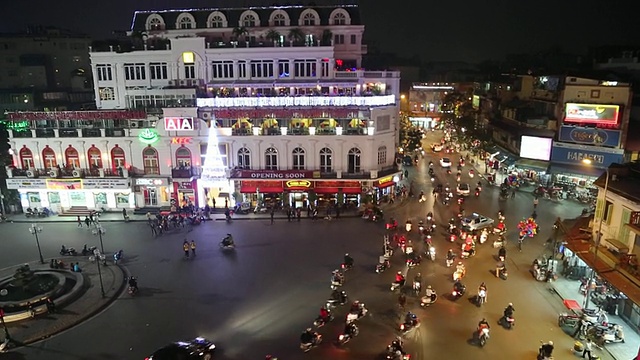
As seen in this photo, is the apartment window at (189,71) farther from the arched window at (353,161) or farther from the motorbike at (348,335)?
the motorbike at (348,335)

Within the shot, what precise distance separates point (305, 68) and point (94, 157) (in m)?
23.6

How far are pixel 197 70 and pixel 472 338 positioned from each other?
1530 inches

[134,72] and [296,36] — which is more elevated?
[296,36]

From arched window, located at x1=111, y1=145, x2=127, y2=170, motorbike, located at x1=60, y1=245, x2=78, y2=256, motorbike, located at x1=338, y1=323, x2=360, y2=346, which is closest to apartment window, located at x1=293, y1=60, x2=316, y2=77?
arched window, located at x1=111, y1=145, x2=127, y2=170

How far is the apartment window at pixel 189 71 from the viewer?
4815 cm

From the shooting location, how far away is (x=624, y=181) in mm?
25875

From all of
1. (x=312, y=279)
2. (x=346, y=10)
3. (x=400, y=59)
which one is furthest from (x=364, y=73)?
(x=400, y=59)

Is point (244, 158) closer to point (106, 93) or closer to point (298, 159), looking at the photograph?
point (298, 159)

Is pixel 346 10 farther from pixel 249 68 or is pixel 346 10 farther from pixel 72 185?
pixel 72 185

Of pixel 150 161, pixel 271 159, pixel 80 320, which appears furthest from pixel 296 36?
pixel 80 320

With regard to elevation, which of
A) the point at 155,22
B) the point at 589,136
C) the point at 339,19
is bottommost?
the point at 589,136

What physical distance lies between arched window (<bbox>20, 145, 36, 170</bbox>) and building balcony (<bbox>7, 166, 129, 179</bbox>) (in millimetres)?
625

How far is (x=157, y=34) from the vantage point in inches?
1977

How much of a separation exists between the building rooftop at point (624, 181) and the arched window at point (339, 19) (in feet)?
107
